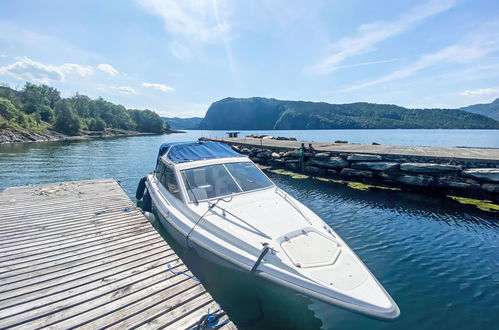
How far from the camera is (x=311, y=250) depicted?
4340mm

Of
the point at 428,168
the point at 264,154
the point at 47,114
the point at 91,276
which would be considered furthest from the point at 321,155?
the point at 47,114

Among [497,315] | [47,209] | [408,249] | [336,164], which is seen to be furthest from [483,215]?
[47,209]

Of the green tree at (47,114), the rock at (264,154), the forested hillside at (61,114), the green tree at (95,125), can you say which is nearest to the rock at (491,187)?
the rock at (264,154)

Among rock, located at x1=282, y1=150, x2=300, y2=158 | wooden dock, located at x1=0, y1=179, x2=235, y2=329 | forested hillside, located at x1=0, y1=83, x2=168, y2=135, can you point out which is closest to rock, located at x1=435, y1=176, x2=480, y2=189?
rock, located at x1=282, y1=150, x2=300, y2=158

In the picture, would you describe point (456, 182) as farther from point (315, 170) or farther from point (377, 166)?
point (315, 170)

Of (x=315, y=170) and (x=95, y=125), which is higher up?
(x=95, y=125)

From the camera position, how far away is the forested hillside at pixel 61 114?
64.3m

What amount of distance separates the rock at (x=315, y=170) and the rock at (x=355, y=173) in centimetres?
161

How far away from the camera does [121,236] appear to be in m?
5.52

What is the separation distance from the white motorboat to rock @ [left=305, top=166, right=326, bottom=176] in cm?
1069

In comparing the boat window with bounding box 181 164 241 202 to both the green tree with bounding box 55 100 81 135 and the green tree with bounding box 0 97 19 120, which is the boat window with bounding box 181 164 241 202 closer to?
the green tree with bounding box 0 97 19 120

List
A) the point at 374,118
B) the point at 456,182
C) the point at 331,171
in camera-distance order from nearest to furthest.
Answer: the point at 456,182
the point at 331,171
the point at 374,118

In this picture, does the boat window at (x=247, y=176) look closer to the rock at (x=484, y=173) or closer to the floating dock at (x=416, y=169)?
the floating dock at (x=416, y=169)

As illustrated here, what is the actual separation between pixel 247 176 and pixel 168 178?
2598mm
